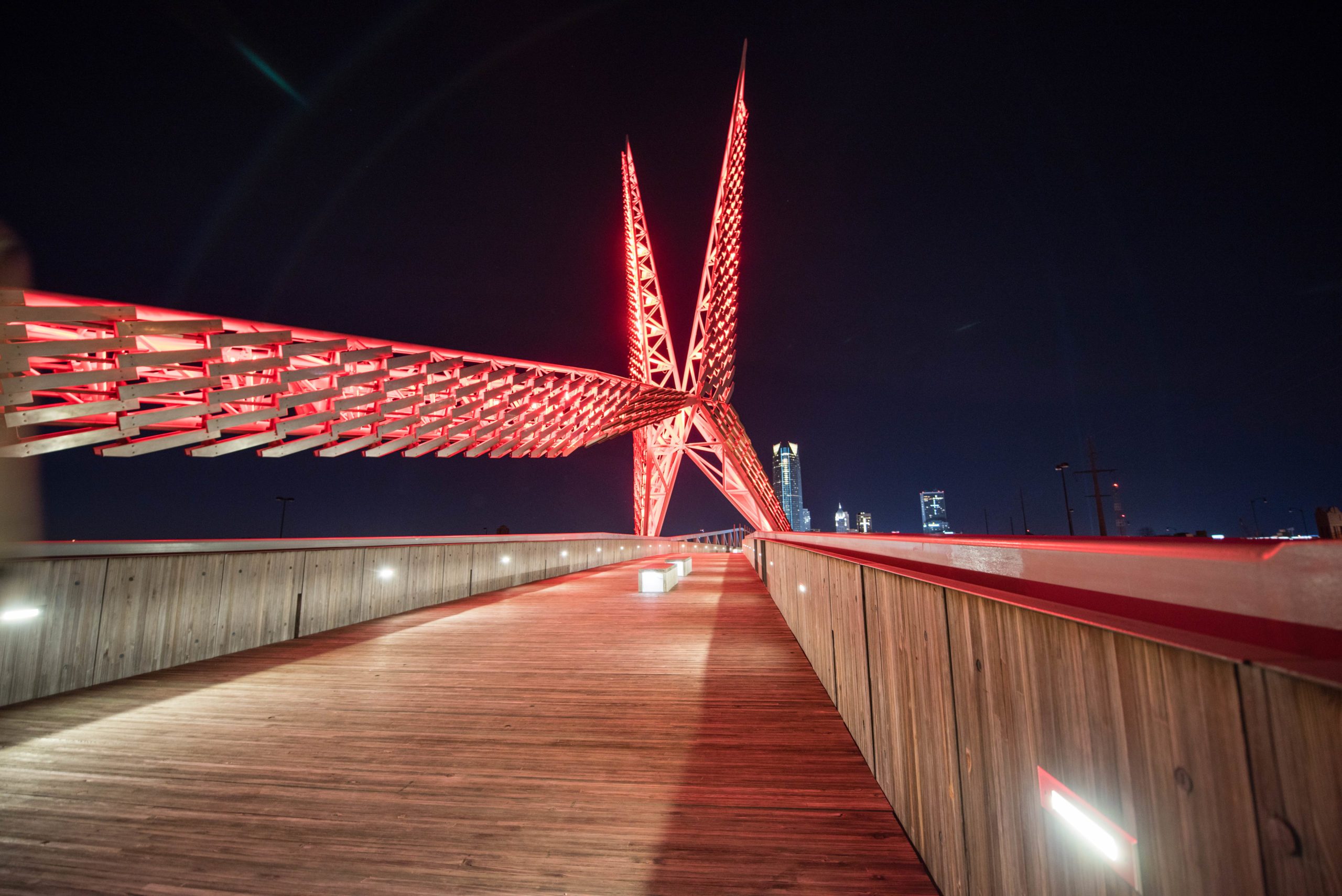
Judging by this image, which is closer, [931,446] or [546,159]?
[546,159]

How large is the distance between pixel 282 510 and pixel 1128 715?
46.1m

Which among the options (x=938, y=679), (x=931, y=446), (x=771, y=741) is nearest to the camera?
(x=938, y=679)

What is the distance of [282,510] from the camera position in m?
36.5

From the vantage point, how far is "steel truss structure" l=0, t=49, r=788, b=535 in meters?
5.55

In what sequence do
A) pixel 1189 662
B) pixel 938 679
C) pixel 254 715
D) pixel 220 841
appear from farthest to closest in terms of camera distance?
pixel 254 715, pixel 220 841, pixel 938 679, pixel 1189 662

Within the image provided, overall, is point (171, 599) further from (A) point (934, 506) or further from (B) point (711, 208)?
(A) point (934, 506)

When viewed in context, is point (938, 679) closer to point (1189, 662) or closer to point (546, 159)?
point (1189, 662)

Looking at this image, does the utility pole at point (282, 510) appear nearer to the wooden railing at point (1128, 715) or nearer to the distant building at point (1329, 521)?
the wooden railing at point (1128, 715)

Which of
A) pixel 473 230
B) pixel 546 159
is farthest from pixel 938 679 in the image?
pixel 546 159

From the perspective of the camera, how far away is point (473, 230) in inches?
1531

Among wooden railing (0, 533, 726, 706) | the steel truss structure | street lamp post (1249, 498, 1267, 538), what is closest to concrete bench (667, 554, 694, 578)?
the steel truss structure

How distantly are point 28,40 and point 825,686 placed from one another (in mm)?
29399

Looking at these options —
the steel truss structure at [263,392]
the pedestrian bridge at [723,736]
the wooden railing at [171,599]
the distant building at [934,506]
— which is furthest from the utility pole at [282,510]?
the distant building at [934,506]

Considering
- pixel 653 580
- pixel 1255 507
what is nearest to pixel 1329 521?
pixel 653 580
